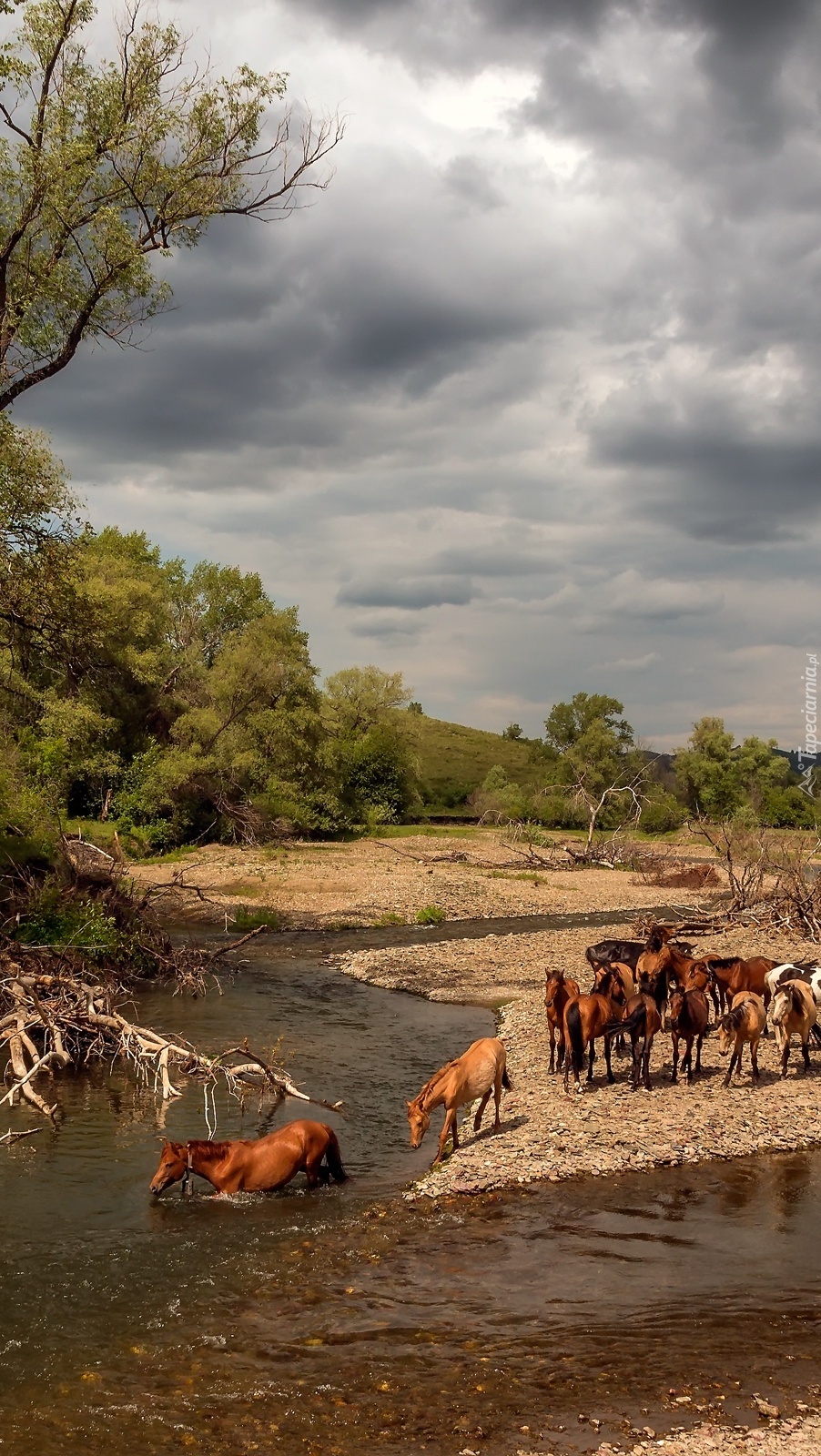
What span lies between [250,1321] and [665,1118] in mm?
6815

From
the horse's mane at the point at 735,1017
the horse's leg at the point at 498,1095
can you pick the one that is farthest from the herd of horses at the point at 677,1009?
the horse's leg at the point at 498,1095

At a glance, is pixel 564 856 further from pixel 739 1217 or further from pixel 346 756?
pixel 739 1217

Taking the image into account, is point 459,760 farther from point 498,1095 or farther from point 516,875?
point 498,1095

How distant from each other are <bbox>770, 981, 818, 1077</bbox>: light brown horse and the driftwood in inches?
264

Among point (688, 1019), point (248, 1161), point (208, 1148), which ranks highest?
point (688, 1019)

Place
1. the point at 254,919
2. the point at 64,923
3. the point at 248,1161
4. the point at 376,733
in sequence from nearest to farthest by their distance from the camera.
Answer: the point at 248,1161, the point at 64,923, the point at 254,919, the point at 376,733

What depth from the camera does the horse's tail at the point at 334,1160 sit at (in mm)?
11898

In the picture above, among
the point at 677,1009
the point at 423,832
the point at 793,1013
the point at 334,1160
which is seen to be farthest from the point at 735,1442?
the point at 423,832

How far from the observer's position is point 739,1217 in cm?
1085

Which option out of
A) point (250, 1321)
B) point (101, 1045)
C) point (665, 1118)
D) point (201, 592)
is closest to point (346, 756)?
point (201, 592)

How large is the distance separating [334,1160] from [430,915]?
24.4m

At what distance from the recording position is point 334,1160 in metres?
12.0

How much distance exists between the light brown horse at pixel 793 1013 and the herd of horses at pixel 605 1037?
0.05ft

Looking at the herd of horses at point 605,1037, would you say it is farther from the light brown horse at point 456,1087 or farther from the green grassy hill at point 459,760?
the green grassy hill at point 459,760
